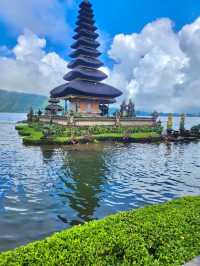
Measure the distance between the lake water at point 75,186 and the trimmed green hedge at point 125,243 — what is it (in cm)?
340

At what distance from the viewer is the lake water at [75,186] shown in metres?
9.98

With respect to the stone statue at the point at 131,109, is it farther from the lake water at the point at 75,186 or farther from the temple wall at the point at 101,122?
the lake water at the point at 75,186

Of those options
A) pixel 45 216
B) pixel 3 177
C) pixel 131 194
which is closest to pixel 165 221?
pixel 45 216

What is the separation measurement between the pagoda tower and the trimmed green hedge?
4225cm

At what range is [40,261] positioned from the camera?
4719 mm

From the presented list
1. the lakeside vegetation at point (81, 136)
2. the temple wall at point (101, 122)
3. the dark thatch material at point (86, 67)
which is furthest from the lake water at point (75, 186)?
the dark thatch material at point (86, 67)

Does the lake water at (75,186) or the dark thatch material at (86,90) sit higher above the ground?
the dark thatch material at (86,90)

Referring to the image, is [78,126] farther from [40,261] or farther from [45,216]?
[40,261]

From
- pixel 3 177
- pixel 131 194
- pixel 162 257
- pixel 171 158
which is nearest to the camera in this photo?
pixel 162 257

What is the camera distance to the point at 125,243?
556cm

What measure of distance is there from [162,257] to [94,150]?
21878mm

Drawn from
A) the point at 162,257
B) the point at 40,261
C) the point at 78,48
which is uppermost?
the point at 78,48

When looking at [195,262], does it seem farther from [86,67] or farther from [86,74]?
[86,67]

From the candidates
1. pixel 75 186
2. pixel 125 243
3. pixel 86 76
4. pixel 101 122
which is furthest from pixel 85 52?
pixel 125 243
